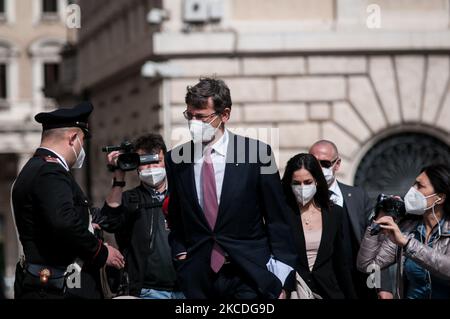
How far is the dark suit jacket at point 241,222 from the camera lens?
809 centimetres

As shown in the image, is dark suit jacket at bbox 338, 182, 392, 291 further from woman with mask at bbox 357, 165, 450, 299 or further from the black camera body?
the black camera body

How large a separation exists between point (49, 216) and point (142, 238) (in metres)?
1.69

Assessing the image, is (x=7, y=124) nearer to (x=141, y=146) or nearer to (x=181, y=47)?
(x=181, y=47)

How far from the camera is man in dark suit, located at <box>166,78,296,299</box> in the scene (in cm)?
809

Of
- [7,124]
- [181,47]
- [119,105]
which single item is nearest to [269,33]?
[181,47]

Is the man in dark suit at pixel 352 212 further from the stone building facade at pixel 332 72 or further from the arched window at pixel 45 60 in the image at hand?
the arched window at pixel 45 60

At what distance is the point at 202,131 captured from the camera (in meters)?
8.16

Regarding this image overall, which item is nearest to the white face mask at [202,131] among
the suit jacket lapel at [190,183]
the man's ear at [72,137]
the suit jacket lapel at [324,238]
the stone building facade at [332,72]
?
the suit jacket lapel at [190,183]

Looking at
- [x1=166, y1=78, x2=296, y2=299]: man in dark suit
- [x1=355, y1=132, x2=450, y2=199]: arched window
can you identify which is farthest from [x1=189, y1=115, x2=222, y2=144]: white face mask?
[x1=355, y1=132, x2=450, y2=199]: arched window
